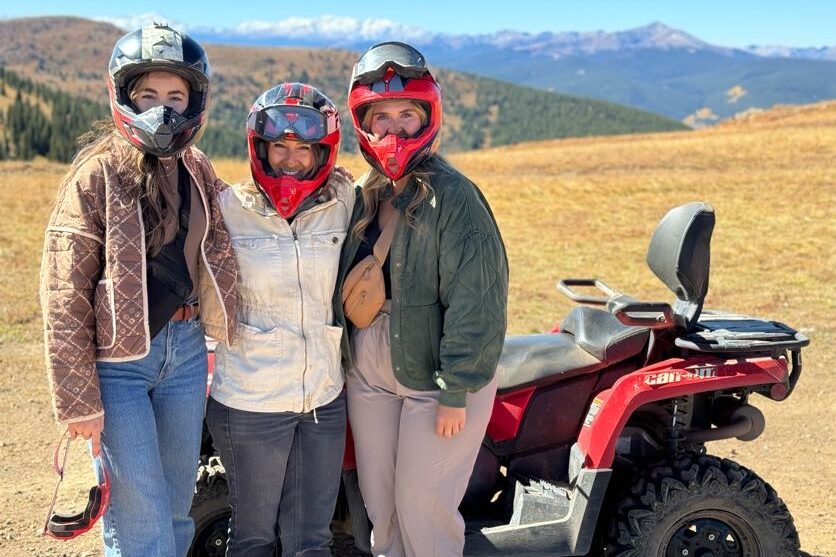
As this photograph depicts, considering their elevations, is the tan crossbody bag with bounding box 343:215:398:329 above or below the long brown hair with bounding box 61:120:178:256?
below

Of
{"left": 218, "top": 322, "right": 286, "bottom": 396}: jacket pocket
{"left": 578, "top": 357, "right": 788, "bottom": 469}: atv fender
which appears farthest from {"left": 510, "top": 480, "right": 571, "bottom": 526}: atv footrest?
{"left": 218, "top": 322, "right": 286, "bottom": 396}: jacket pocket

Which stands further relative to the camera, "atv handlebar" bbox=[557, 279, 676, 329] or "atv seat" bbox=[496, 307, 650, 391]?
"atv seat" bbox=[496, 307, 650, 391]

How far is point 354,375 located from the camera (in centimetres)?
312

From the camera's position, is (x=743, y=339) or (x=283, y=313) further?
(x=743, y=339)

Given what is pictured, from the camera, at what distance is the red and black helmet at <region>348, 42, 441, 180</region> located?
2.87 meters

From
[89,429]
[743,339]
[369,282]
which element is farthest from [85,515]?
[743,339]

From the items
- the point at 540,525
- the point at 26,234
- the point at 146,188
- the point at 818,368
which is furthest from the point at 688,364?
the point at 26,234

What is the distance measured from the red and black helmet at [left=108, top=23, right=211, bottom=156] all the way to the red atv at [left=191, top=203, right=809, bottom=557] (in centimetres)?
140

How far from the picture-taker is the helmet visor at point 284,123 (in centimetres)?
290

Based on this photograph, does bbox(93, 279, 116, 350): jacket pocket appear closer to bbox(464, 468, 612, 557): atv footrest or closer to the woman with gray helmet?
the woman with gray helmet

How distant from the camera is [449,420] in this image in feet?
9.73

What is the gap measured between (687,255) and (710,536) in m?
1.14

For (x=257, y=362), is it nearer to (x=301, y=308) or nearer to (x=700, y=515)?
(x=301, y=308)

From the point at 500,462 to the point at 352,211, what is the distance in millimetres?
1337
